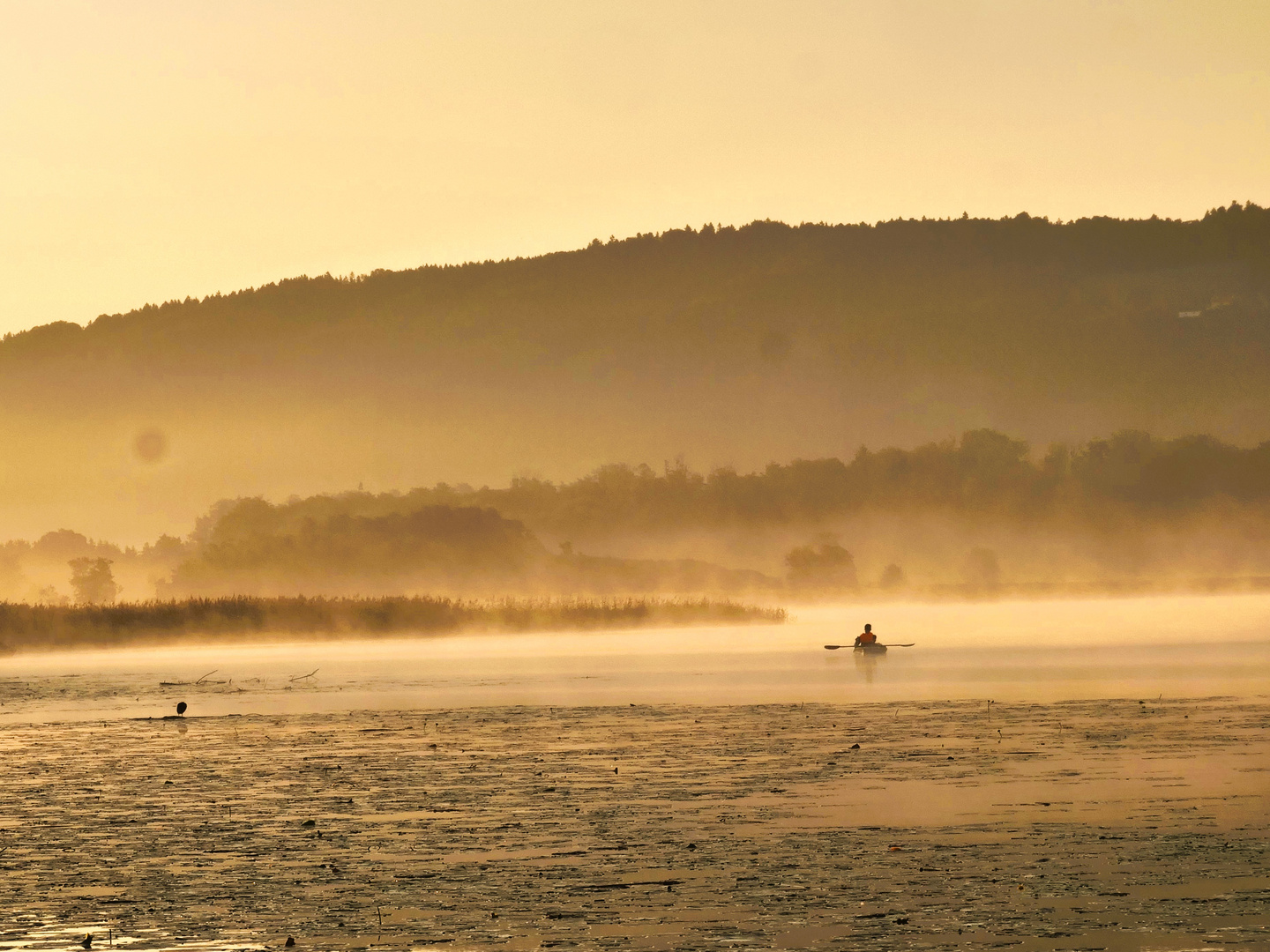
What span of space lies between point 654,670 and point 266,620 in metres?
41.1

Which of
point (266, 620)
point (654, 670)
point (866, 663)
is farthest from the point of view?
point (266, 620)

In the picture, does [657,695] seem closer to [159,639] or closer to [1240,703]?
[1240,703]

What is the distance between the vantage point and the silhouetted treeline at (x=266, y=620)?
3775 inches

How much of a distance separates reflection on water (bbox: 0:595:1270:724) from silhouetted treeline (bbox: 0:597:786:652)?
127 cm

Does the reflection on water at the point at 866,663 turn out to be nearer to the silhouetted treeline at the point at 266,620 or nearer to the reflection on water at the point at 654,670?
the reflection on water at the point at 654,670

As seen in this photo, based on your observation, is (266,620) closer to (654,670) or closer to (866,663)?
(654,670)

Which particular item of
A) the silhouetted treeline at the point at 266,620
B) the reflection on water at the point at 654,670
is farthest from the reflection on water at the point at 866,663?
the silhouetted treeline at the point at 266,620

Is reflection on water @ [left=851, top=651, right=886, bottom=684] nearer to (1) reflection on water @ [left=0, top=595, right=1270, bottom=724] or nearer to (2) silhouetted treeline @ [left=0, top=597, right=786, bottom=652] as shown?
(1) reflection on water @ [left=0, top=595, right=1270, bottom=724]

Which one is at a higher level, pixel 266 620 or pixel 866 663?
pixel 266 620

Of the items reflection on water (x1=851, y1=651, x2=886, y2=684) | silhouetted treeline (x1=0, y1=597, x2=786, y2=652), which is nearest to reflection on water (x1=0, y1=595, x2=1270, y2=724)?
reflection on water (x1=851, y1=651, x2=886, y2=684)

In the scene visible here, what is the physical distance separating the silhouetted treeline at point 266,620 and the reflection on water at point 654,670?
1.27m

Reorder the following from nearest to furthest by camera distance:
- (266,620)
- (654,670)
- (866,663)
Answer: (654,670) → (866,663) → (266,620)

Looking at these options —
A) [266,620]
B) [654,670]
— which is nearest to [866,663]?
[654,670]

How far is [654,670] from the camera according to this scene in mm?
69062
